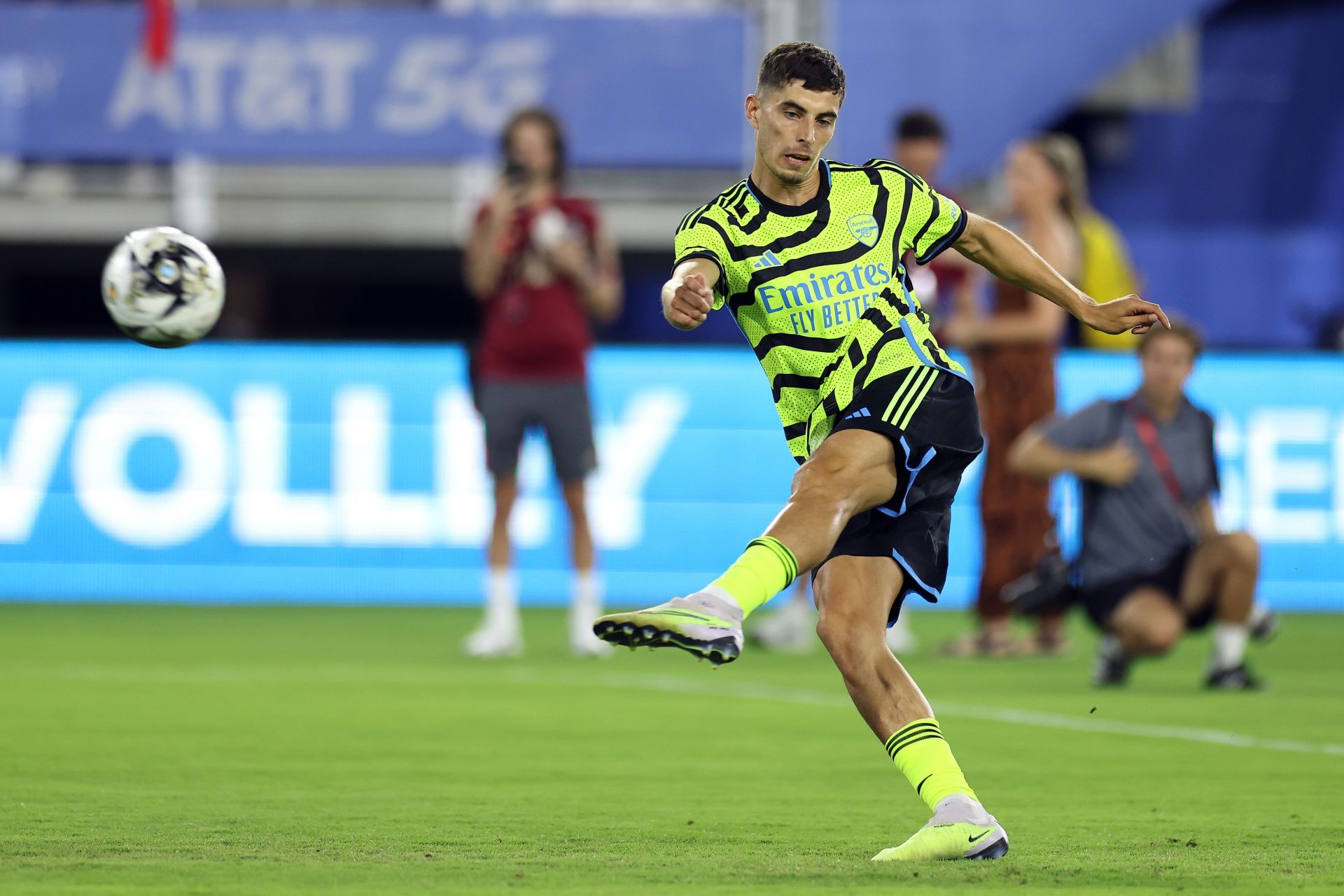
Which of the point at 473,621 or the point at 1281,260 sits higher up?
the point at 1281,260

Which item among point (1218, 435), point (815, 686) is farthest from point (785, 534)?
point (1218, 435)

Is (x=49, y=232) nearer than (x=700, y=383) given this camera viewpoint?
No

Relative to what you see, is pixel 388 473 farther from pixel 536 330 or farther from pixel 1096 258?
pixel 1096 258

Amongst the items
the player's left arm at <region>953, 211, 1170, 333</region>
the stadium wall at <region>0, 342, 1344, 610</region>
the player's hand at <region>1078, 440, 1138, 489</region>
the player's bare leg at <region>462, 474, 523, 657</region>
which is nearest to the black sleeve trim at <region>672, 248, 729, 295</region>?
the player's left arm at <region>953, 211, 1170, 333</region>

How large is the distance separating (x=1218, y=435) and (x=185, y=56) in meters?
7.91

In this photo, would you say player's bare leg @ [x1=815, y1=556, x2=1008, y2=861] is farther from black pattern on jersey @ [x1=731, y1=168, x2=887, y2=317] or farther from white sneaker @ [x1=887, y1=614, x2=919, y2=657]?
white sneaker @ [x1=887, y1=614, x2=919, y2=657]

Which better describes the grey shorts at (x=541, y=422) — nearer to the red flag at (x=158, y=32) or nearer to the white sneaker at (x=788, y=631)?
the white sneaker at (x=788, y=631)

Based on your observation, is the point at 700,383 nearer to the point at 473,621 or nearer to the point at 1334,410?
the point at 473,621

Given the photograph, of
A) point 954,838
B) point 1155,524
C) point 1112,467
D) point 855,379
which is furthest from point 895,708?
point 1155,524

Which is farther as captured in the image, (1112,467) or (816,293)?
(1112,467)

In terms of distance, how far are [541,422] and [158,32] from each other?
686 centimetres

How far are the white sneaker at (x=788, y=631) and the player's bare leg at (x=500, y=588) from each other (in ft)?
4.28

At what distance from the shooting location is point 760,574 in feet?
15.3

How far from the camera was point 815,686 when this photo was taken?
9023 mm
